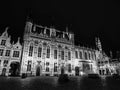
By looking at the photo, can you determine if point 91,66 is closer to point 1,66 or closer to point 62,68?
point 62,68

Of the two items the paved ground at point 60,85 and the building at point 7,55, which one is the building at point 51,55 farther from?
the paved ground at point 60,85

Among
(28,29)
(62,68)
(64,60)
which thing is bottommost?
(62,68)

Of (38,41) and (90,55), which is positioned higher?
(38,41)

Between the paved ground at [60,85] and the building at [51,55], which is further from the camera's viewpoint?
the building at [51,55]

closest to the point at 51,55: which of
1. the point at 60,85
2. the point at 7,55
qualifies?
the point at 7,55

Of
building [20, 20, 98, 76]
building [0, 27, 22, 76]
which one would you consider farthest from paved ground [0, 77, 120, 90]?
building [0, 27, 22, 76]

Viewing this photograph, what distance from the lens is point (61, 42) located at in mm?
38594

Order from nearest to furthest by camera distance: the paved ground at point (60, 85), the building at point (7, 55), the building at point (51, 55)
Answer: the paved ground at point (60, 85) < the building at point (7, 55) < the building at point (51, 55)

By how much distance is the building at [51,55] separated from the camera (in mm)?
30562

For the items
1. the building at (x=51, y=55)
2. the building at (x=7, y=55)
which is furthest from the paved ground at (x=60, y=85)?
the building at (x=7, y=55)

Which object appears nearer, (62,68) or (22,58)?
(22,58)

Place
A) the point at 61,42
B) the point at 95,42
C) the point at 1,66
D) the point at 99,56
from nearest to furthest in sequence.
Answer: the point at 1,66
the point at 61,42
the point at 99,56
the point at 95,42

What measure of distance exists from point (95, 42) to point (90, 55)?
18.3 meters

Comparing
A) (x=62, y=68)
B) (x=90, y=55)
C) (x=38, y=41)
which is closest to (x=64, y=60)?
(x=62, y=68)
